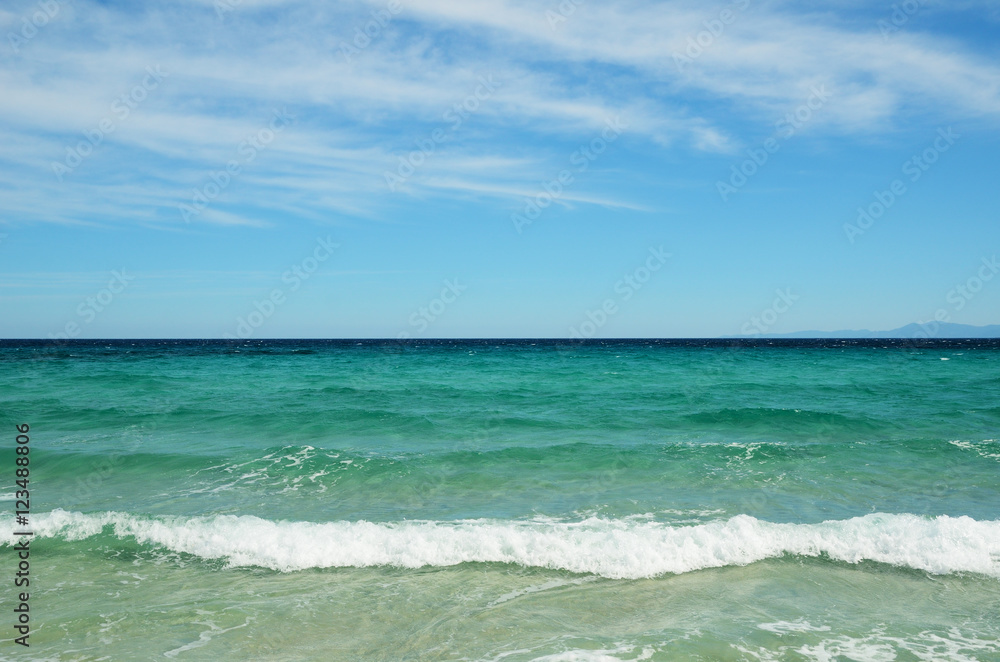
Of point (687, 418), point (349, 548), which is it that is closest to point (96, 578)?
point (349, 548)

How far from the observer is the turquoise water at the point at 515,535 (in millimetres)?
5793

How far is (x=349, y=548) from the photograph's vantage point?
7910 mm

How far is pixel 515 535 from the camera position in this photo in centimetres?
807

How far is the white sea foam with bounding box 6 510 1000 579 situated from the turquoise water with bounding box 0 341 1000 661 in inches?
1.3

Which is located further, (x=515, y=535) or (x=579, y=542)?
(x=515, y=535)

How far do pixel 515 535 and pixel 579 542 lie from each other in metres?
0.82

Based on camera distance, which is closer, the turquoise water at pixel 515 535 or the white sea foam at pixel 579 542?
the turquoise water at pixel 515 535

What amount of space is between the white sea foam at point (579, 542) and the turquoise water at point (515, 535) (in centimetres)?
3

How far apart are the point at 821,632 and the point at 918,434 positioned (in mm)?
11873

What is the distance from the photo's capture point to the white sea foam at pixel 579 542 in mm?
7582

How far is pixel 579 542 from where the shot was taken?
26.1 feet

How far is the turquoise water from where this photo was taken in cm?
579

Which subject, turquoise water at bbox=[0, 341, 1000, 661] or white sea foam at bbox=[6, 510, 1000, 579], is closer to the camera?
turquoise water at bbox=[0, 341, 1000, 661]

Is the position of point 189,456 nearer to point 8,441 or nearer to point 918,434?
point 8,441
